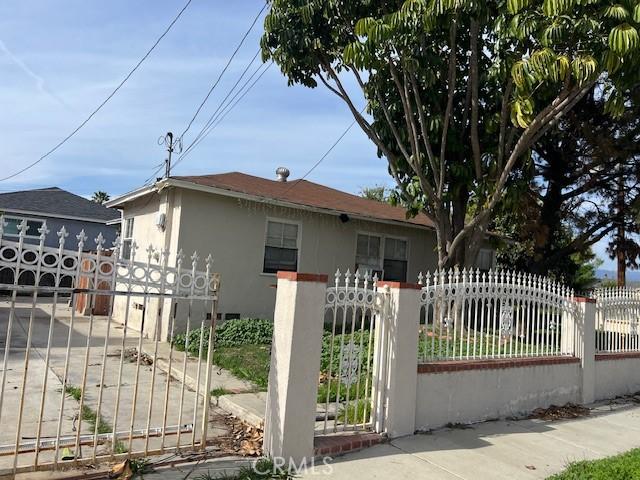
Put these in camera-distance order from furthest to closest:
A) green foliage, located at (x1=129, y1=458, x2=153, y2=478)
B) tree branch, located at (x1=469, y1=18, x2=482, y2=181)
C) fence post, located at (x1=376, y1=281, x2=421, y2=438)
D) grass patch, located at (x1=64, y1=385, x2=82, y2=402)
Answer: tree branch, located at (x1=469, y1=18, x2=482, y2=181), grass patch, located at (x1=64, y1=385, x2=82, y2=402), fence post, located at (x1=376, y1=281, x2=421, y2=438), green foliage, located at (x1=129, y1=458, x2=153, y2=478)

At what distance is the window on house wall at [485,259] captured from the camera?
55.9ft

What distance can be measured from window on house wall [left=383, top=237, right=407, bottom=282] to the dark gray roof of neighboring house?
1509 centimetres

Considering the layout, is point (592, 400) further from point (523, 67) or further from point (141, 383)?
point (141, 383)

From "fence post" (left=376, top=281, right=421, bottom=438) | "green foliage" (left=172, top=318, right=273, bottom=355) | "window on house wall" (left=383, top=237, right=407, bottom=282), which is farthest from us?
"window on house wall" (left=383, top=237, right=407, bottom=282)

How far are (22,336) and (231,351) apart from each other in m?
4.67

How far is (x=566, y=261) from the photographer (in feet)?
54.9

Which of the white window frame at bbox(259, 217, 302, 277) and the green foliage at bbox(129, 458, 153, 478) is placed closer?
the green foliage at bbox(129, 458, 153, 478)

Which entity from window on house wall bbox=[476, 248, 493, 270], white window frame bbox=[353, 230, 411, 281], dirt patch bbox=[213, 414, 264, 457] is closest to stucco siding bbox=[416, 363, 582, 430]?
dirt patch bbox=[213, 414, 264, 457]

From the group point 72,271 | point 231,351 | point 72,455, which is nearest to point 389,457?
point 72,455

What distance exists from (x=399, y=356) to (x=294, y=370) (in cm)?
142

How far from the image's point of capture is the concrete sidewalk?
4539 millimetres

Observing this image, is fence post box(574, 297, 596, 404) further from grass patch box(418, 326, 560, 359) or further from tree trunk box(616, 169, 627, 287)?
tree trunk box(616, 169, 627, 287)

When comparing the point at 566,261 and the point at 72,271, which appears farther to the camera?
the point at 566,261

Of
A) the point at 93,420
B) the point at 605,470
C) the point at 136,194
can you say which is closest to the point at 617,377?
the point at 605,470
